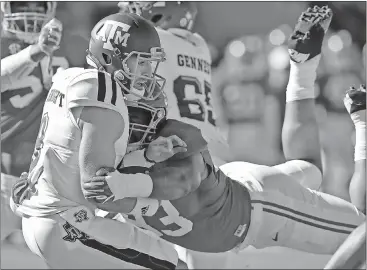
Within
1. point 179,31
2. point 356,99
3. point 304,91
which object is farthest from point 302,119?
point 179,31

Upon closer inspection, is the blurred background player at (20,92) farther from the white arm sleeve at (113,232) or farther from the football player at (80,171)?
the white arm sleeve at (113,232)

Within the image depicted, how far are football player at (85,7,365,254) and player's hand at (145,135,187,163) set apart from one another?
4cm

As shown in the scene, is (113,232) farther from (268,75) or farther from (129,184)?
(268,75)

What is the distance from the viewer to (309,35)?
4.03m

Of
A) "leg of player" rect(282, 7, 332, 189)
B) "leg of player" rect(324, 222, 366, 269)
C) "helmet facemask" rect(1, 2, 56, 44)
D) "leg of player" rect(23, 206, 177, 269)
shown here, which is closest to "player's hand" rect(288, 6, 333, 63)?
"leg of player" rect(282, 7, 332, 189)

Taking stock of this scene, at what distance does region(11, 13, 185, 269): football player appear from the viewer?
9.81ft

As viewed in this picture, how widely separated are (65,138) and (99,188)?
31 cm

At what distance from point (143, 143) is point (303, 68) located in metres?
1.27

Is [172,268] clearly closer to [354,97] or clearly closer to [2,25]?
[354,97]

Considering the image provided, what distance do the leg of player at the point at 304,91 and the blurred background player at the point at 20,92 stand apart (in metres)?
1.47

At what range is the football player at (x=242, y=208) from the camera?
10.4 feet

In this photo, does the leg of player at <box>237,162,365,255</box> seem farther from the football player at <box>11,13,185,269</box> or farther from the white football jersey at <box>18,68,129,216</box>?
the white football jersey at <box>18,68,129,216</box>

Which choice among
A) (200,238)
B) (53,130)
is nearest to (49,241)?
(53,130)

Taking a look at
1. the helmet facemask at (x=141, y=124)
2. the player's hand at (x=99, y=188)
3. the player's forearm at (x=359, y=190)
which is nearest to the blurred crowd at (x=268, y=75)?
the player's forearm at (x=359, y=190)
